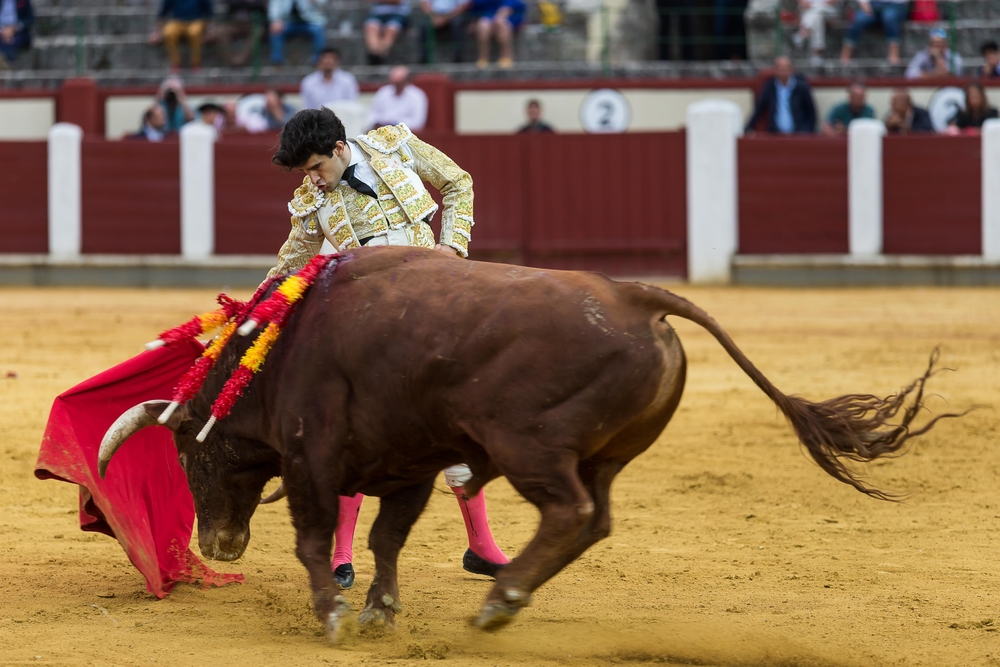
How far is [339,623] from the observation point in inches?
136

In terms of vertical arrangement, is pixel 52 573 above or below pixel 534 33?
below

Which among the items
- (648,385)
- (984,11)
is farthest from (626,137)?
(648,385)

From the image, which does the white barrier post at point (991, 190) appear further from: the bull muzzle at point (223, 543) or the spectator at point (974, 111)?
the bull muzzle at point (223, 543)

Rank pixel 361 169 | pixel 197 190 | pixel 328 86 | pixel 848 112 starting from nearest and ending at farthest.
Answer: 1. pixel 361 169
2. pixel 848 112
3. pixel 197 190
4. pixel 328 86

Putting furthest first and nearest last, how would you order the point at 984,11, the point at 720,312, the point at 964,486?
the point at 984,11, the point at 720,312, the point at 964,486

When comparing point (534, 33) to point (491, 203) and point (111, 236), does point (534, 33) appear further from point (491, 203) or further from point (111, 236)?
point (111, 236)

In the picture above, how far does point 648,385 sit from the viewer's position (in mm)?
3191

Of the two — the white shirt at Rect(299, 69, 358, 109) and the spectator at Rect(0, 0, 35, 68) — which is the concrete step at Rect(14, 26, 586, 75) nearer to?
the spectator at Rect(0, 0, 35, 68)

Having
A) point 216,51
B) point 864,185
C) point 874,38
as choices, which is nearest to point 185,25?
point 216,51

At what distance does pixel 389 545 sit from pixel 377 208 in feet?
3.02

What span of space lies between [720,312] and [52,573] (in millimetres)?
7043

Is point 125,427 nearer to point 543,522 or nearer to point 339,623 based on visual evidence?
point 339,623

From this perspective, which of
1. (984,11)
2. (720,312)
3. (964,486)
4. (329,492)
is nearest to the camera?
(329,492)

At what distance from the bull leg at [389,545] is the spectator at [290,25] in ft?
38.0
